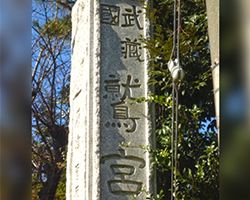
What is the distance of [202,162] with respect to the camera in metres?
2.52

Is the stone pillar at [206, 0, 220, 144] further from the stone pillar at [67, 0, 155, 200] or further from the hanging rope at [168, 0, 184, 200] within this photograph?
Answer: the stone pillar at [67, 0, 155, 200]

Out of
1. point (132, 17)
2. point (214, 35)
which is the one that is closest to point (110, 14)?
point (132, 17)

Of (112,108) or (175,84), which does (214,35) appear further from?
(112,108)

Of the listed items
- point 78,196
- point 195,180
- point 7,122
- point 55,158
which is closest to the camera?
point 7,122

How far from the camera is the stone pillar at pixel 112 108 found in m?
2.54

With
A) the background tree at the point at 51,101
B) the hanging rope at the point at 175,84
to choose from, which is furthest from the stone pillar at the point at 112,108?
the background tree at the point at 51,101

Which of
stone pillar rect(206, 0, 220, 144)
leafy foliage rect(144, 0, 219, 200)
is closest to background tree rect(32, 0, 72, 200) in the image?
leafy foliage rect(144, 0, 219, 200)

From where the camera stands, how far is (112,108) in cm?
259

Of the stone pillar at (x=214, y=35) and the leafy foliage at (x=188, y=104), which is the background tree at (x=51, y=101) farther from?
the stone pillar at (x=214, y=35)

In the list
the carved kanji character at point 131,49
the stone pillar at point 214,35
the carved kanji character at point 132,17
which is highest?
the carved kanji character at point 132,17

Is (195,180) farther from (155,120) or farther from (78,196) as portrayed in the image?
(78,196)

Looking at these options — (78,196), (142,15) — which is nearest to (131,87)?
(142,15)

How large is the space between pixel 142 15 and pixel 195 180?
846 mm

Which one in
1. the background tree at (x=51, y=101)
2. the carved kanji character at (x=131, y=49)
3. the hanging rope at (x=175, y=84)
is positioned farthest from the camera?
the background tree at (x=51, y=101)
